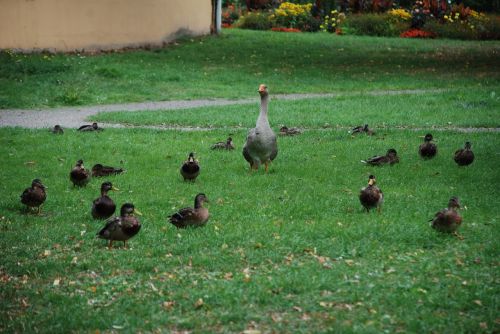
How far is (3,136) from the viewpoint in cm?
1752

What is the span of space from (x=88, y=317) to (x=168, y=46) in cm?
2613

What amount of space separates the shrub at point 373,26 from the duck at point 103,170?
28.4 m

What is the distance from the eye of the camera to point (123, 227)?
31.8 ft

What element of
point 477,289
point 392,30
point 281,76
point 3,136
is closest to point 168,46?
point 281,76

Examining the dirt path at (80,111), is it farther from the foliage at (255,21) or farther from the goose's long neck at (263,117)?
the foliage at (255,21)

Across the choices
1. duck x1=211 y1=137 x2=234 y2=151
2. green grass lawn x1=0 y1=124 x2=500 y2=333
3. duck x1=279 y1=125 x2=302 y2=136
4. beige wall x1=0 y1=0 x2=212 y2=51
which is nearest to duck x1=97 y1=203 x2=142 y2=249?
green grass lawn x1=0 y1=124 x2=500 y2=333

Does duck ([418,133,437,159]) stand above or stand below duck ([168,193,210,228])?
above

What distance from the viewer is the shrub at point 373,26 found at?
40.8 meters

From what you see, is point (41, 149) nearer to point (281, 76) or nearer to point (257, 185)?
point (257, 185)

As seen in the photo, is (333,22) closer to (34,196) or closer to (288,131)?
(288,131)

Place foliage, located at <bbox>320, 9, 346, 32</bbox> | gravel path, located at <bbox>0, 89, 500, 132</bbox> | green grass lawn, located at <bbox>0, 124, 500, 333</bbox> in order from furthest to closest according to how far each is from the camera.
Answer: foliage, located at <bbox>320, 9, 346, 32</bbox> → gravel path, located at <bbox>0, 89, 500, 132</bbox> → green grass lawn, located at <bbox>0, 124, 500, 333</bbox>

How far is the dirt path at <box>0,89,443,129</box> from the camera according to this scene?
19781 millimetres

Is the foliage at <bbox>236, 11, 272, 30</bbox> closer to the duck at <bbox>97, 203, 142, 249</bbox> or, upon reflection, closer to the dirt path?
the dirt path

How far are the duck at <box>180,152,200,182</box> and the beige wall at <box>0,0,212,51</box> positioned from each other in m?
16.9
